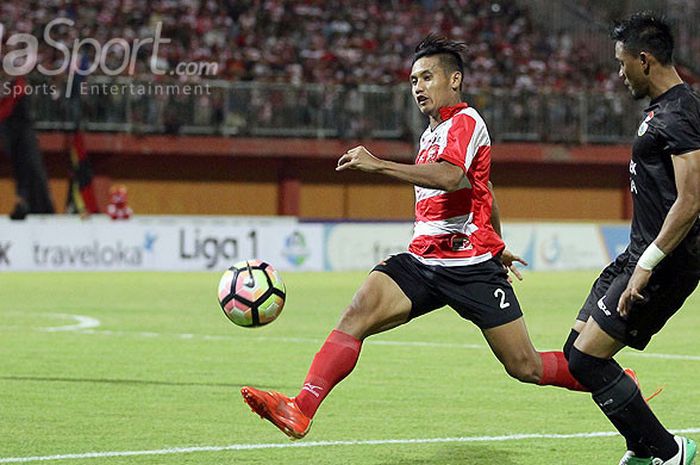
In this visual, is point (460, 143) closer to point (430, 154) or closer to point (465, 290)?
point (430, 154)

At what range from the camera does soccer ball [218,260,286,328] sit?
8.10 metres

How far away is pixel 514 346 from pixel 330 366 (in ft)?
3.13

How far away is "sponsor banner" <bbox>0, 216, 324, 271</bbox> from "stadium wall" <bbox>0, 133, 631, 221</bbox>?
691 centimetres

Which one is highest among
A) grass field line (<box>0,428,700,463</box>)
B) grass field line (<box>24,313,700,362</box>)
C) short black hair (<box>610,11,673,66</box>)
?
short black hair (<box>610,11,673,66</box>)

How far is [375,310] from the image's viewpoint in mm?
7035

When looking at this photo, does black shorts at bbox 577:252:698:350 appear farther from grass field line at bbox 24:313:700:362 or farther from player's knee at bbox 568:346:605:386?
grass field line at bbox 24:313:700:362

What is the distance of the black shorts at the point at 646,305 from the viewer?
6340 millimetres

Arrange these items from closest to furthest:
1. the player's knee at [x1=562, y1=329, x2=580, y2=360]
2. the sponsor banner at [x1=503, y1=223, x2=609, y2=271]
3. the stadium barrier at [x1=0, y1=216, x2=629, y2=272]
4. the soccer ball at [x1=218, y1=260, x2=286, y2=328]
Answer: the player's knee at [x1=562, y1=329, x2=580, y2=360]
the soccer ball at [x1=218, y1=260, x2=286, y2=328]
the stadium barrier at [x1=0, y1=216, x2=629, y2=272]
the sponsor banner at [x1=503, y1=223, x2=609, y2=271]

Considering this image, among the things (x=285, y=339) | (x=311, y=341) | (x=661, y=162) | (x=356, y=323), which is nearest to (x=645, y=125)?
(x=661, y=162)

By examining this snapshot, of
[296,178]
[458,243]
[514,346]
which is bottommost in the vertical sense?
[296,178]

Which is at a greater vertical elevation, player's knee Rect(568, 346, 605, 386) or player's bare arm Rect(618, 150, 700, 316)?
player's bare arm Rect(618, 150, 700, 316)

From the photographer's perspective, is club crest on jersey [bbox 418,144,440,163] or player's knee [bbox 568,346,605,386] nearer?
player's knee [bbox 568,346,605,386]

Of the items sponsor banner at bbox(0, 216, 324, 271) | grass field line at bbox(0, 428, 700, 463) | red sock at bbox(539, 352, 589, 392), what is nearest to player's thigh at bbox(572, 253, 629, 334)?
red sock at bbox(539, 352, 589, 392)

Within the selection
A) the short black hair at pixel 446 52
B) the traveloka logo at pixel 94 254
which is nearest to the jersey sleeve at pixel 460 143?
the short black hair at pixel 446 52
